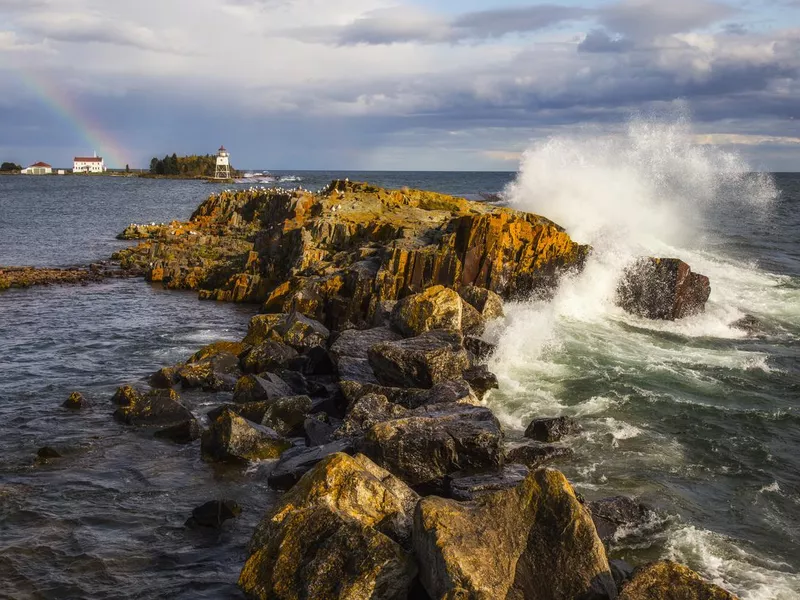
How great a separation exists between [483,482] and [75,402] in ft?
43.1

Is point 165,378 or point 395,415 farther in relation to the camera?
point 165,378

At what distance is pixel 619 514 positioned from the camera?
13.5m

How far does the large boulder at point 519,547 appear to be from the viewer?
31.2 ft

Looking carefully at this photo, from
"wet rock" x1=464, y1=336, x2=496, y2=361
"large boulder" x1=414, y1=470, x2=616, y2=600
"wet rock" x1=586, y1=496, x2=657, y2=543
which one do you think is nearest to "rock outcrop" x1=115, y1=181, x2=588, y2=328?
"wet rock" x1=464, y1=336, x2=496, y2=361

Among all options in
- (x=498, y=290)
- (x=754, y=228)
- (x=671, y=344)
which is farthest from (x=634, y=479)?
(x=754, y=228)

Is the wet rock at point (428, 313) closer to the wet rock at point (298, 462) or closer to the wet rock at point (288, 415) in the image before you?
the wet rock at point (288, 415)

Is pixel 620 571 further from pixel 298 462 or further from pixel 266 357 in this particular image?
pixel 266 357

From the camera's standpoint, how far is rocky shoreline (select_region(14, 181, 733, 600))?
32.5ft

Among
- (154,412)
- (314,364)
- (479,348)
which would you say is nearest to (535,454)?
(479,348)

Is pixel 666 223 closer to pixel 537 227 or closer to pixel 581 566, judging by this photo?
pixel 537 227

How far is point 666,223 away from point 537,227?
3022cm

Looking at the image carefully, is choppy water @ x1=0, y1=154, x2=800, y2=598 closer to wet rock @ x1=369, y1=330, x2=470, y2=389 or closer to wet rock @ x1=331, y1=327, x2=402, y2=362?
wet rock @ x1=369, y1=330, x2=470, y2=389

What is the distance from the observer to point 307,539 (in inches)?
421

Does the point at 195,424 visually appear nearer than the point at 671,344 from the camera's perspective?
Yes
